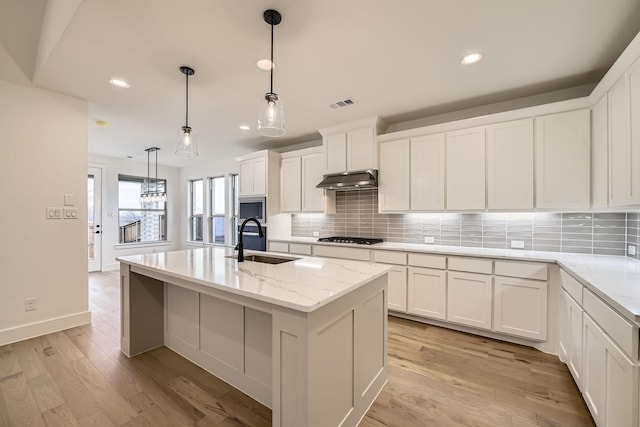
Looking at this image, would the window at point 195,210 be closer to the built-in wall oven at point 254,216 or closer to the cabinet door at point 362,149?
the built-in wall oven at point 254,216

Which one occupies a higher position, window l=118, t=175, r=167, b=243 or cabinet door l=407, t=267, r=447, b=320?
window l=118, t=175, r=167, b=243

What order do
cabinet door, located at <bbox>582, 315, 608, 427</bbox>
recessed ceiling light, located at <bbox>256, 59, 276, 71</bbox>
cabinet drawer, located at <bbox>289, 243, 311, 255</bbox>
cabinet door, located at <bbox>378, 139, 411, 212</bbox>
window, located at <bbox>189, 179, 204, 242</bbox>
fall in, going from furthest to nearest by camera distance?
window, located at <bbox>189, 179, 204, 242</bbox>
cabinet drawer, located at <bbox>289, 243, 311, 255</bbox>
cabinet door, located at <bbox>378, 139, 411, 212</bbox>
recessed ceiling light, located at <bbox>256, 59, 276, 71</bbox>
cabinet door, located at <bbox>582, 315, 608, 427</bbox>

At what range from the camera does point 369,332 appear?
177 centimetres

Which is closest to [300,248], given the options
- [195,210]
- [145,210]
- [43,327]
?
[43,327]

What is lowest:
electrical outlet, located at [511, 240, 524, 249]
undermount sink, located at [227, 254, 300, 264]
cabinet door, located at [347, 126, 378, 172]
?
undermount sink, located at [227, 254, 300, 264]

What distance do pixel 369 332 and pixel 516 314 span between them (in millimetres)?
1792

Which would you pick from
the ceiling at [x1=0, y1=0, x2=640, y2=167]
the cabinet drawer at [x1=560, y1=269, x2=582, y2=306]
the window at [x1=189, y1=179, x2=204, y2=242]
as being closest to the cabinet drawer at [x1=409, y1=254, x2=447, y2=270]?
the cabinet drawer at [x1=560, y1=269, x2=582, y2=306]

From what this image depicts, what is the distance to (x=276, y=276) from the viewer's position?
167cm

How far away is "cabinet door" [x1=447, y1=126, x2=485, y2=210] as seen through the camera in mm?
2938

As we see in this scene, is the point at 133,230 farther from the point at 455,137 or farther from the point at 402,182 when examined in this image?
the point at 455,137

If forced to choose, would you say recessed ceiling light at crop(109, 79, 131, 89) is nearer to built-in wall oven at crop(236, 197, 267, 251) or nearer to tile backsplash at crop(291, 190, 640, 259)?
built-in wall oven at crop(236, 197, 267, 251)

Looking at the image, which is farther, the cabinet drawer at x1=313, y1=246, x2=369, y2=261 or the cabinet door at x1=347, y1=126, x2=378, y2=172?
the cabinet door at x1=347, y1=126, x2=378, y2=172

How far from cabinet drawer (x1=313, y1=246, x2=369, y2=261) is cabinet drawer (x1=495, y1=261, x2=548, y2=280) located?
1459 mm

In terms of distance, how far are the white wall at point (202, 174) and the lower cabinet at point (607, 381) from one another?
597cm
